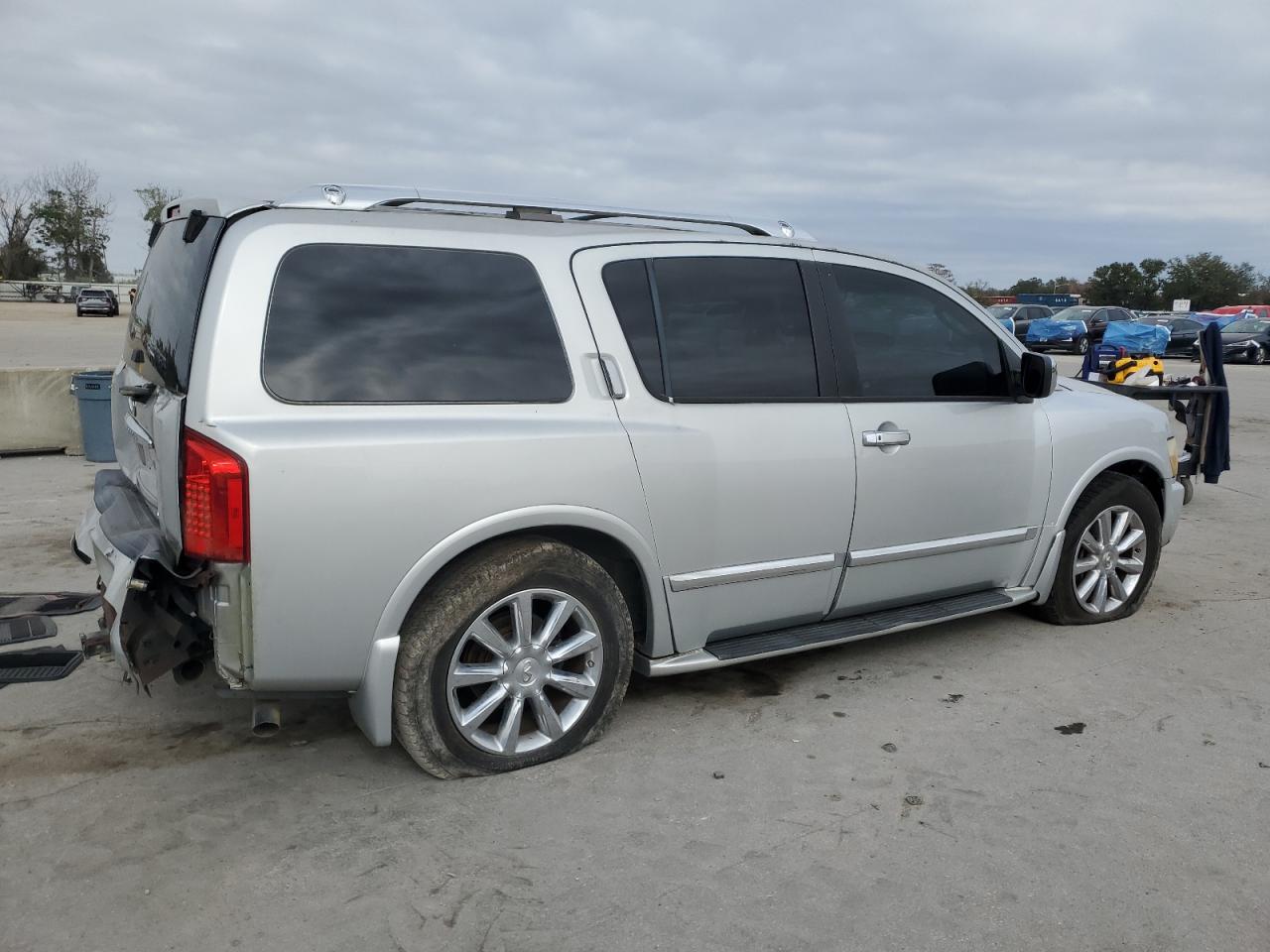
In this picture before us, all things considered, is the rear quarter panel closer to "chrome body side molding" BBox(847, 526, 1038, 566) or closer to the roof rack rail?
the roof rack rail

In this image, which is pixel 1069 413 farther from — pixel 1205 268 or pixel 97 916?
pixel 1205 268

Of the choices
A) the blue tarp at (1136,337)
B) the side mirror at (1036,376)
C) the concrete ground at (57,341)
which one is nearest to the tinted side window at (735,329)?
the side mirror at (1036,376)

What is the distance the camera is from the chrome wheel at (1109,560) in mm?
5105

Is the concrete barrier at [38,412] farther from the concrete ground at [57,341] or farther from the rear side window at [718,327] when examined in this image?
the rear side window at [718,327]

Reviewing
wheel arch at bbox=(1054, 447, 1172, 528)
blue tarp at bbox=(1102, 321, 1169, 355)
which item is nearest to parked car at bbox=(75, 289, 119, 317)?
blue tarp at bbox=(1102, 321, 1169, 355)

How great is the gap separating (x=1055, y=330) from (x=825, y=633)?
32.0 m

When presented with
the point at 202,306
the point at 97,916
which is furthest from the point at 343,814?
the point at 202,306

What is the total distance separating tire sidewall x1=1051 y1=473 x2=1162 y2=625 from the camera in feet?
16.4

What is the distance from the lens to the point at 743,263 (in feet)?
13.4

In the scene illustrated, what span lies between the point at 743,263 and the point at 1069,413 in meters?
1.84

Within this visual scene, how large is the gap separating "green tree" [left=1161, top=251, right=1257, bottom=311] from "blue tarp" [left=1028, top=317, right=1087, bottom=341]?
145 feet

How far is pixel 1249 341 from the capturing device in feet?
101

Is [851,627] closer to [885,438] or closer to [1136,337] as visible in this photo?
[885,438]

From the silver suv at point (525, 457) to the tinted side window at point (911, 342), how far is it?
0.01m
